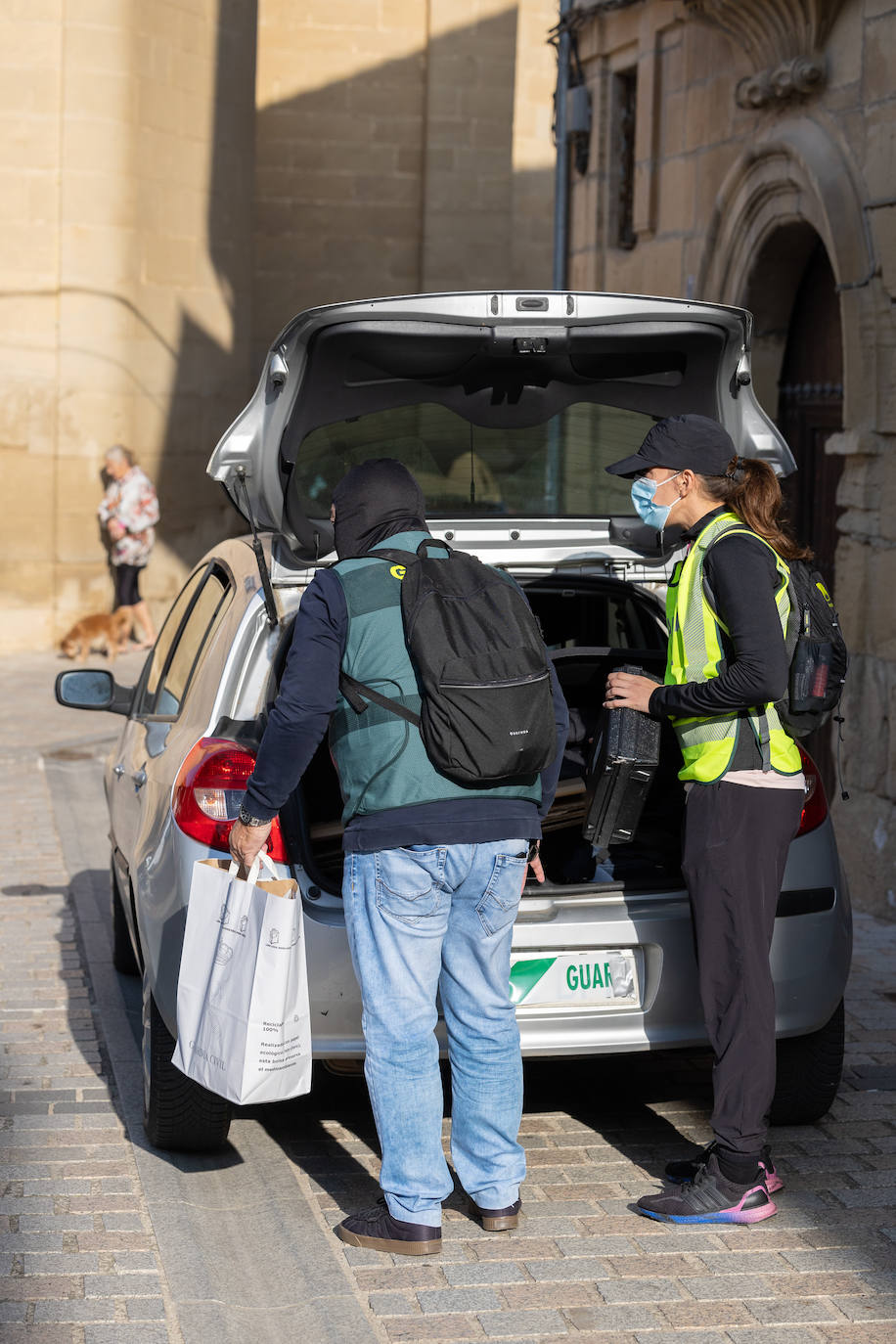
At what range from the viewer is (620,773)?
172 inches

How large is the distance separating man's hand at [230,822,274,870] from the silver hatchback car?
206 mm

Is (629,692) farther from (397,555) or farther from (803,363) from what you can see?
(803,363)

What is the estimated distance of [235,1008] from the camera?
4070mm

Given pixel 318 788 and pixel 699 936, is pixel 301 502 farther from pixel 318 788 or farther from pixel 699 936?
pixel 699 936

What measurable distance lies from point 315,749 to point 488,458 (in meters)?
1.90

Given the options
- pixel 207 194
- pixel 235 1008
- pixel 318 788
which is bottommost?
pixel 235 1008

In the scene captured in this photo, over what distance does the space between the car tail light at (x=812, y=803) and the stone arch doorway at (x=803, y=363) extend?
421 cm

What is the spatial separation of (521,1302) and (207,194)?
1604cm

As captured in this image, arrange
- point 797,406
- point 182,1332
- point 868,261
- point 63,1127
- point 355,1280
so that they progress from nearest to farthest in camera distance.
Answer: point 182,1332 < point 355,1280 < point 63,1127 < point 868,261 < point 797,406

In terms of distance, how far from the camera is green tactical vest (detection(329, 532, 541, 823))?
384 cm

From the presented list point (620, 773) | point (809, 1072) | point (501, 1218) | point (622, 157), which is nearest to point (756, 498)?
point (620, 773)

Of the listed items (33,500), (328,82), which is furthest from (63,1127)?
(328,82)

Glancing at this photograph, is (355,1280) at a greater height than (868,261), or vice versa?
(868,261)

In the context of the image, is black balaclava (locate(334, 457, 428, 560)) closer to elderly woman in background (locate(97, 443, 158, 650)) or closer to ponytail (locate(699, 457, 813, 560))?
ponytail (locate(699, 457, 813, 560))
